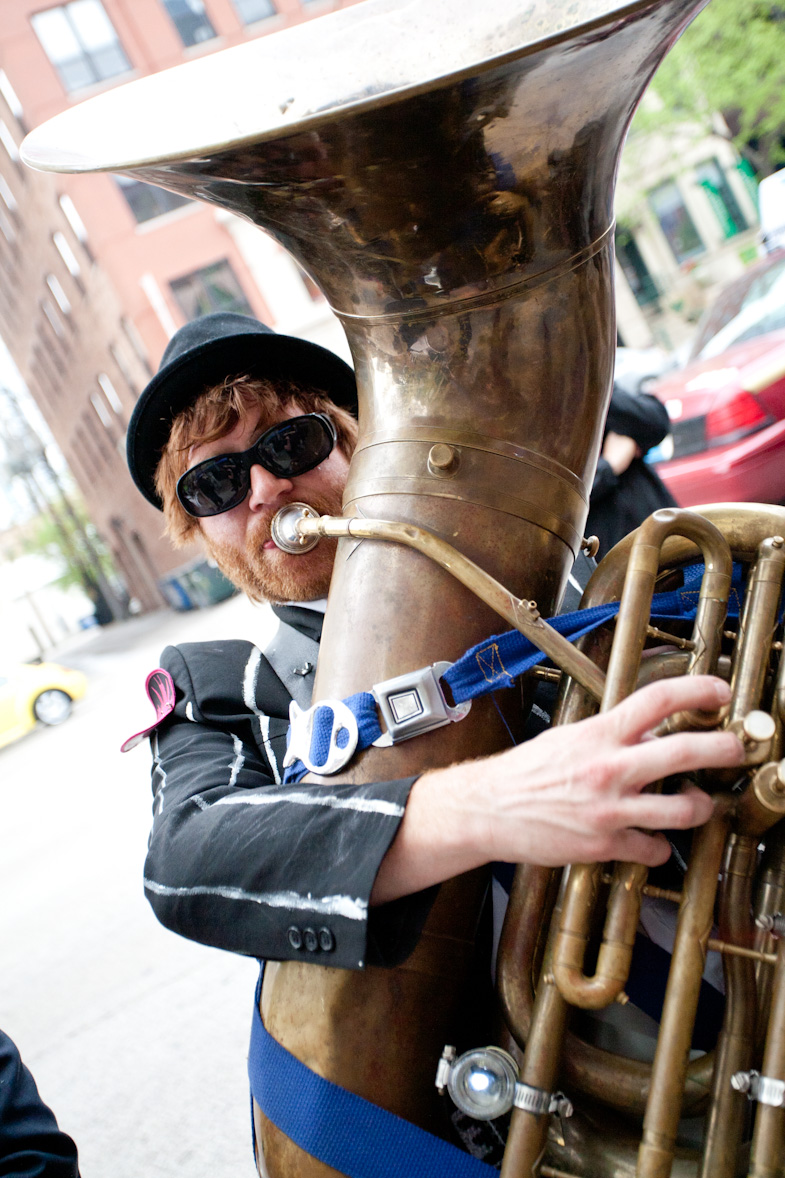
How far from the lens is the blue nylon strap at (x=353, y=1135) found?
1024mm

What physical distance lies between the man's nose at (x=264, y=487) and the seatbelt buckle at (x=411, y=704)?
618 millimetres

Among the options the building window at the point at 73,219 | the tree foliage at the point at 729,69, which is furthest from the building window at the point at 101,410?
the tree foliage at the point at 729,69

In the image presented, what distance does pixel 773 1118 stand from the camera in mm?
979

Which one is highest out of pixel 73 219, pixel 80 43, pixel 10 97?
pixel 80 43

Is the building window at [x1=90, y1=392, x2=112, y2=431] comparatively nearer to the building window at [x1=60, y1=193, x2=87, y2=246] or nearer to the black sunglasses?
the building window at [x1=60, y1=193, x2=87, y2=246]

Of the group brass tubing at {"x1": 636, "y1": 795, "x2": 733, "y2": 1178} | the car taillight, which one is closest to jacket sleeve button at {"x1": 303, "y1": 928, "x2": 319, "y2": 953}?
brass tubing at {"x1": 636, "y1": 795, "x2": 733, "y2": 1178}

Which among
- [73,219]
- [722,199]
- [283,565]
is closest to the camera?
[283,565]

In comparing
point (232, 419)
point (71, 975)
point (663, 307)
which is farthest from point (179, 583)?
point (232, 419)

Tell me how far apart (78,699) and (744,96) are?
44.3 feet

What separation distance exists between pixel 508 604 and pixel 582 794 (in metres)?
0.26

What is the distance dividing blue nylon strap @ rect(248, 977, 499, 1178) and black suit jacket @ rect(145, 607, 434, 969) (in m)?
0.15

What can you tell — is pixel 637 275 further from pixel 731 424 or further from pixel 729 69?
pixel 731 424

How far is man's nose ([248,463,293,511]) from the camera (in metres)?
1.60

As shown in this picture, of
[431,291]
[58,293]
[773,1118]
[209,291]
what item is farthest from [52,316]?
[773,1118]
